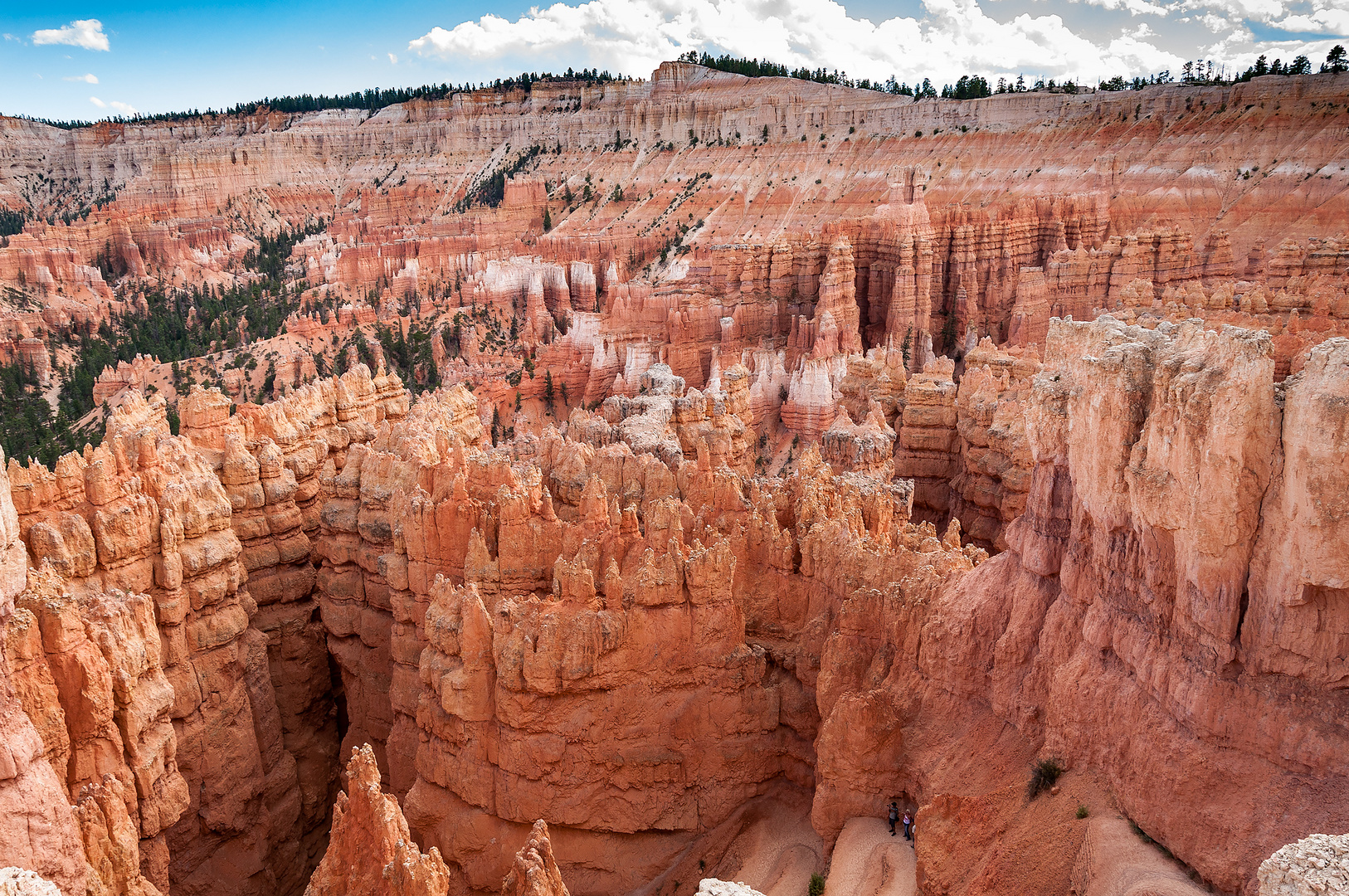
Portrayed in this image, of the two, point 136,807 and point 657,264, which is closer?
point 136,807

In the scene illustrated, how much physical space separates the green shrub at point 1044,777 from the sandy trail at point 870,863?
5.97ft

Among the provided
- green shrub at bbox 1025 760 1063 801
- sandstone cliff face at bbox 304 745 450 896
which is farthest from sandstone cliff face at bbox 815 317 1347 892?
sandstone cliff face at bbox 304 745 450 896

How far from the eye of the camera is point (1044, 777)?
10133mm

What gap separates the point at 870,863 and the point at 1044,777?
106 inches

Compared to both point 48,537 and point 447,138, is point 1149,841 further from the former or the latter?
point 447,138

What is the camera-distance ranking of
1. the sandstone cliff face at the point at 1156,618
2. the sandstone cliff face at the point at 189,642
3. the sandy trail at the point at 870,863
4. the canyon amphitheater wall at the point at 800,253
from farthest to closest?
1. the canyon amphitheater wall at the point at 800,253
2. the sandstone cliff face at the point at 189,642
3. the sandy trail at the point at 870,863
4. the sandstone cliff face at the point at 1156,618

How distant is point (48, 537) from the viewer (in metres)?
15.7

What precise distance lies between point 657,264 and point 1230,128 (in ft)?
132

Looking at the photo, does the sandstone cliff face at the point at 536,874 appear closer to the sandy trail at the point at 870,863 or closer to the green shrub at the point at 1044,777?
the sandy trail at the point at 870,863

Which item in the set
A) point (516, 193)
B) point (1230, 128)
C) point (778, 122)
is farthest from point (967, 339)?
point (516, 193)

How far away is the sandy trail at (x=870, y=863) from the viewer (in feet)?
36.5

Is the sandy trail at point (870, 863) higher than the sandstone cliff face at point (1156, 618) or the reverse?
the reverse

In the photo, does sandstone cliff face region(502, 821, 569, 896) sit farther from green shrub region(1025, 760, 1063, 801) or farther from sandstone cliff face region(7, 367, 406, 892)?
sandstone cliff face region(7, 367, 406, 892)

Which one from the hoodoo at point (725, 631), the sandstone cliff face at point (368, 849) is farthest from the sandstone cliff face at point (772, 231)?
the sandstone cliff face at point (368, 849)
